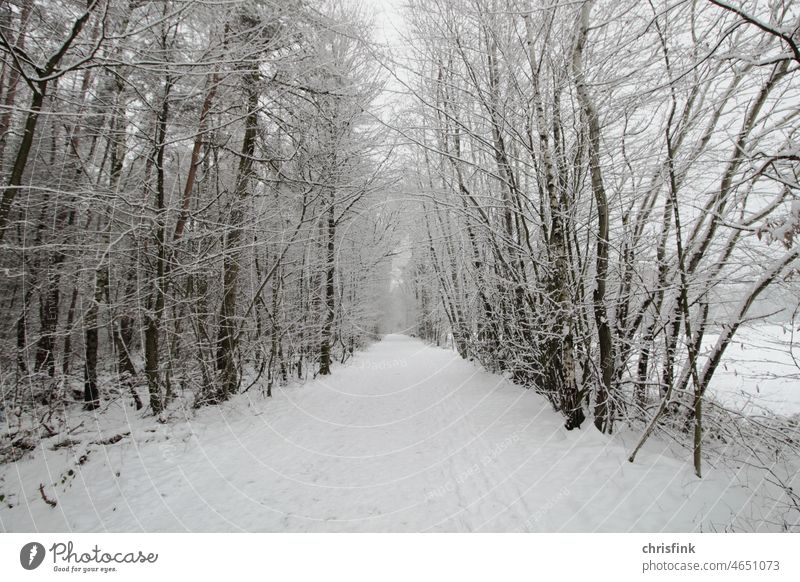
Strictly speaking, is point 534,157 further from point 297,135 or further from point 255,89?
point 297,135

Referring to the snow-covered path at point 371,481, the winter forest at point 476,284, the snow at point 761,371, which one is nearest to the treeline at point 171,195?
the winter forest at point 476,284

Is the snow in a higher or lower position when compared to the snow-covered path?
higher

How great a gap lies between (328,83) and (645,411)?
258 inches

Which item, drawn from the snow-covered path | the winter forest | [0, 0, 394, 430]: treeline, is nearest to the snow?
the winter forest

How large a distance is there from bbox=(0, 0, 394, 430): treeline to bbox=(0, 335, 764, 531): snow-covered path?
1.53 meters

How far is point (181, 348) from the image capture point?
5.93 metres

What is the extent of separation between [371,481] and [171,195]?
540 cm

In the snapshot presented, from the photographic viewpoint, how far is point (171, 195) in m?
5.61

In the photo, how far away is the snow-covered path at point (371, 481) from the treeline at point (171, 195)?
153 centimetres

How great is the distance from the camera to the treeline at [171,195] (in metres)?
3.68

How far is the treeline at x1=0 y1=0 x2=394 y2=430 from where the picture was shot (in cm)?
368

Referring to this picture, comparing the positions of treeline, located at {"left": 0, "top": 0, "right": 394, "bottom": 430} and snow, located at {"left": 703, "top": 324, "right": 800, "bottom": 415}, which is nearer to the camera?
snow, located at {"left": 703, "top": 324, "right": 800, "bottom": 415}

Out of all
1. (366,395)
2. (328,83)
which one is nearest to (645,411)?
(366,395)

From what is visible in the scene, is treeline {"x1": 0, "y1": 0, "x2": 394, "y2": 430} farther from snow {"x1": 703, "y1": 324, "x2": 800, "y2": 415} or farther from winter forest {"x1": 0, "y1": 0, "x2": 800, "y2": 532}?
snow {"x1": 703, "y1": 324, "x2": 800, "y2": 415}
